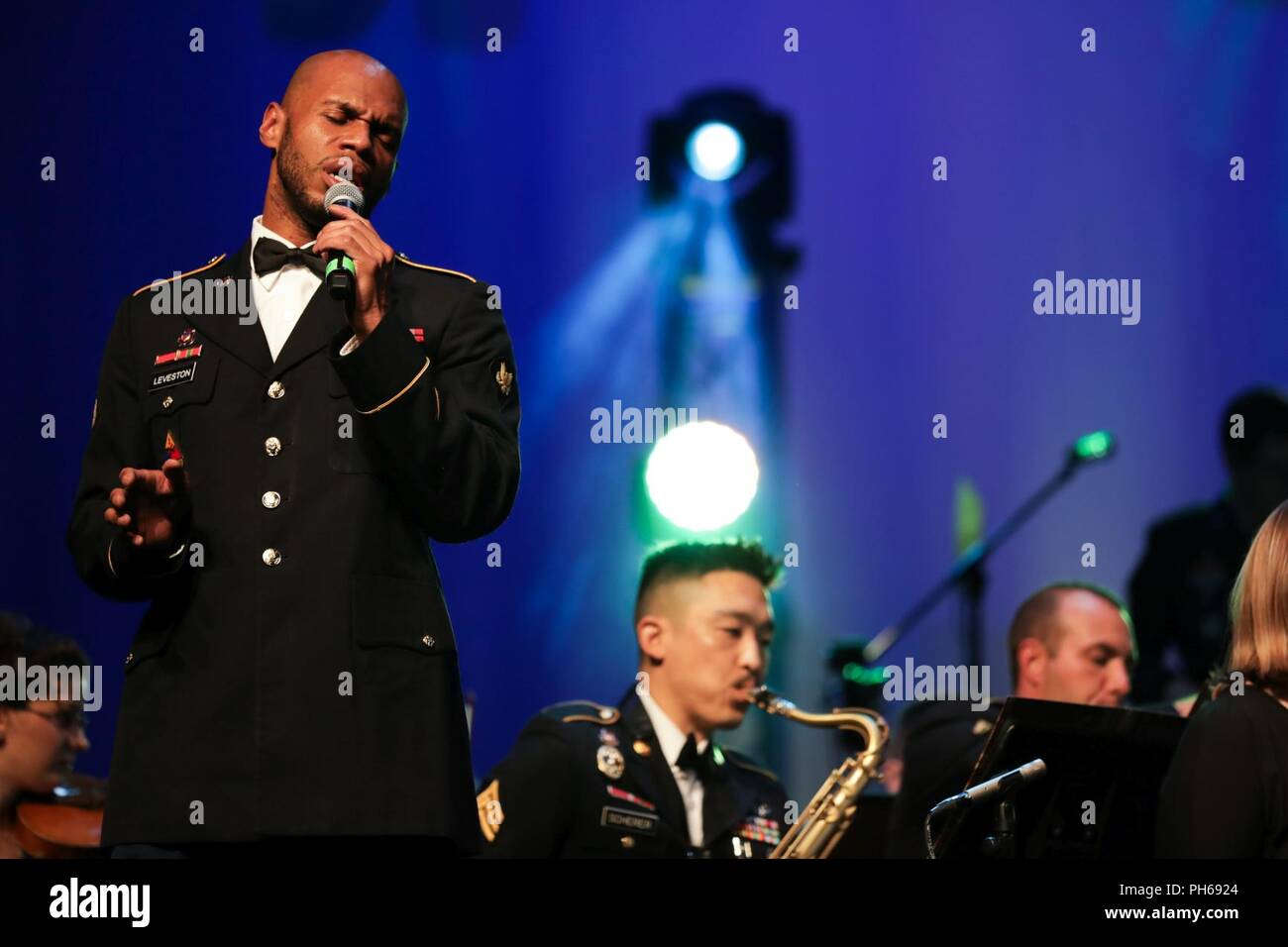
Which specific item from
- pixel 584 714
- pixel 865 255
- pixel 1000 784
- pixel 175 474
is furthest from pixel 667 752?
pixel 865 255

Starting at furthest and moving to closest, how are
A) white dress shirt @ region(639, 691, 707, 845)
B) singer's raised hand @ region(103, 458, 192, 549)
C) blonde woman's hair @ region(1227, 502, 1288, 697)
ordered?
white dress shirt @ region(639, 691, 707, 845), blonde woman's hair @ region(1227, 502, 1288, 697), singer's raised hand @ region(103, 458, 192, 549)

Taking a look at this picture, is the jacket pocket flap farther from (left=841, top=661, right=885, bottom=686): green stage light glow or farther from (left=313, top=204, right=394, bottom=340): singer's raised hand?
(left=841, top=661, right=885, bottom=686): green stage light glow

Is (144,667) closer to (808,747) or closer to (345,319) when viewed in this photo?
(345,319)

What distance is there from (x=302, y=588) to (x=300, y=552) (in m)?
0.06

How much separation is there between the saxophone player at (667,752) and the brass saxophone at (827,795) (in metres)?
0.12

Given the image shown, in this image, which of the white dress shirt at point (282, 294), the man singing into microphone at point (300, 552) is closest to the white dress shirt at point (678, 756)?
the man singing into microphone at point (300, 552)

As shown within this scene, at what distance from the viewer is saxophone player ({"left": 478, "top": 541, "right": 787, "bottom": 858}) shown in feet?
14.5

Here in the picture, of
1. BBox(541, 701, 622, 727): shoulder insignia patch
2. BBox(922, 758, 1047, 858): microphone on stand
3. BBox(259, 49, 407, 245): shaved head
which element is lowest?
BBox(922, 758, 1047, 858): microphone on stand

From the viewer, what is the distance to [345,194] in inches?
107

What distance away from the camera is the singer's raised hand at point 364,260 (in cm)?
255

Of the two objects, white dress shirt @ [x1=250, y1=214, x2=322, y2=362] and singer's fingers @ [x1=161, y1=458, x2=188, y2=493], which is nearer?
singer's fingers @ [x1=161, y1=458, x2=188, y2=493]

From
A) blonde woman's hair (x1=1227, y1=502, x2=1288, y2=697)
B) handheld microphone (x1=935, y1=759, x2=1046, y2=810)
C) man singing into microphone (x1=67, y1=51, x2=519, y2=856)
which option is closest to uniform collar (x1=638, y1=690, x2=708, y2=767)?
handheld microphone (x1=935, y1=759, x2=1046, y2=810)

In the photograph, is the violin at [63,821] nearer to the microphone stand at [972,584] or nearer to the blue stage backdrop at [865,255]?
the blue stage backdrop at [865,255]

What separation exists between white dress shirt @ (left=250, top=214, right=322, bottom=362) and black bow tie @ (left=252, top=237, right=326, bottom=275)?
0.01 metres
